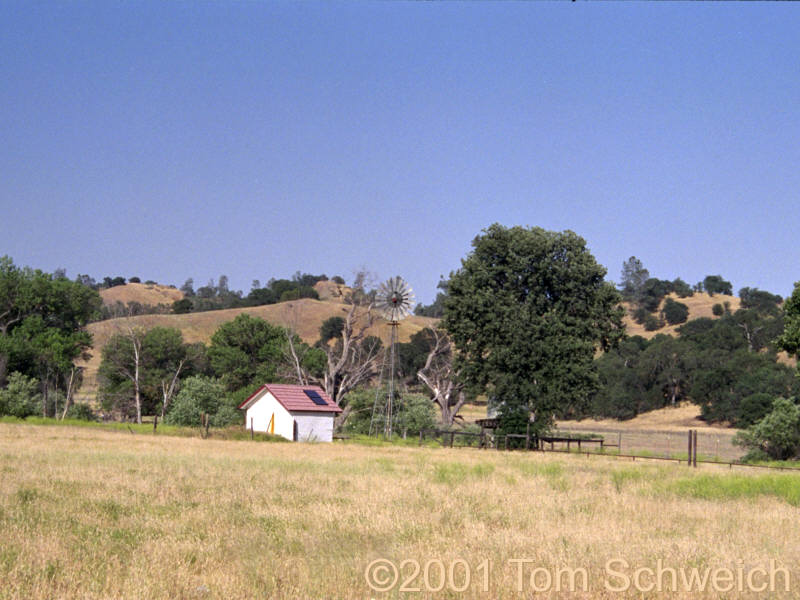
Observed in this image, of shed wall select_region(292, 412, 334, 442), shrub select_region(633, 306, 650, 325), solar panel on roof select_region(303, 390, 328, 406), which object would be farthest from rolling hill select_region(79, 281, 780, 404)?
shed wall select_region(292, 412, 334, 442)

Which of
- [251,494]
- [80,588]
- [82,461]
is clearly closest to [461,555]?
[80,588]

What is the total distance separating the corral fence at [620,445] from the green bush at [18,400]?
3060 centimetres

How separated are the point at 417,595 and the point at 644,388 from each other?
9731 centimetres

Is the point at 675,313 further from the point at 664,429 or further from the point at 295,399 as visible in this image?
the point at 295,399

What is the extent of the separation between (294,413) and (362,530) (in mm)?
43356

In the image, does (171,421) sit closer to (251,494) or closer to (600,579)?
(251,494)

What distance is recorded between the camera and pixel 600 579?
10562 millimetres

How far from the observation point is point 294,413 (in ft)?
186

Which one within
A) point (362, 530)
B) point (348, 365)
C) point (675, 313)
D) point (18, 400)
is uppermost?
point (675, 313)

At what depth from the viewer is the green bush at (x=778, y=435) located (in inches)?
1740

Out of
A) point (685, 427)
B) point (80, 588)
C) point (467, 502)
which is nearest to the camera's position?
point (80, 588)

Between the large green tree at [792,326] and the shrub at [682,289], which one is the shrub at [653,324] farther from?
the large green tree at [792,326]

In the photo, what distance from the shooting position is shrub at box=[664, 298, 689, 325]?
16388cm

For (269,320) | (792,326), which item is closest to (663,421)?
(792,326)
